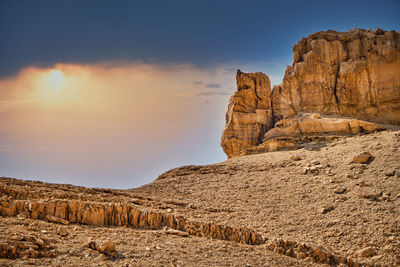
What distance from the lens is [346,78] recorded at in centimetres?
3888

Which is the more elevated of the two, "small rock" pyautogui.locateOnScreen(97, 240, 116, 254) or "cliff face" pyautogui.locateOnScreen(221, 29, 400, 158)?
"cliff face" pyautogui.locateOnScreen(221, 29, 400, 158)

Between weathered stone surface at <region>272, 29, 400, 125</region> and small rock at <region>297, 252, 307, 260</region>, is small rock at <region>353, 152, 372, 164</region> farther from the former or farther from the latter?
weathered stone surface at <region>272, 29, 400, 125</region>

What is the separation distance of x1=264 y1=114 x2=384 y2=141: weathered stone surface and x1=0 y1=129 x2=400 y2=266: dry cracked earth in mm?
5623

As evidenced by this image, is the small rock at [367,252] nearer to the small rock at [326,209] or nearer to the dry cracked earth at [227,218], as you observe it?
the dry cracked earth at [227,218]

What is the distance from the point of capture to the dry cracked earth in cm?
1237

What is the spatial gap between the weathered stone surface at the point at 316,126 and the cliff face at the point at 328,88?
1934 millimetres

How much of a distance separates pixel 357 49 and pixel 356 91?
4.50m

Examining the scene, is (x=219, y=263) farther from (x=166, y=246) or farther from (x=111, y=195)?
(x=111, y=195)

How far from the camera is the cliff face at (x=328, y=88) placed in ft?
123

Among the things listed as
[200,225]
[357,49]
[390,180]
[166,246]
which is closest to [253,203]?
[200,225]

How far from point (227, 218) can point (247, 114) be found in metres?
21.1

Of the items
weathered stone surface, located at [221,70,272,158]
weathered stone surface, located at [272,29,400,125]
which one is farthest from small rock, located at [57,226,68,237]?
weathered stone surface, located at [272,29,400,125]

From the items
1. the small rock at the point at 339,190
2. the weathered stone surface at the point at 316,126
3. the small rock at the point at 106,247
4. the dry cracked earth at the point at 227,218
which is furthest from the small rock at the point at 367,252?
the weathered stone surface at the point at 316,126

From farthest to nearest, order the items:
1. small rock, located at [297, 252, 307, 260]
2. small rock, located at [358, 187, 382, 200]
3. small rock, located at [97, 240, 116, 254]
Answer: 1. small rock, located at [358, 187, 382, 200]
2. small rock, located at [297, 252, 307, 260]
3. small rock, located at [97, 240, 116, 254]
